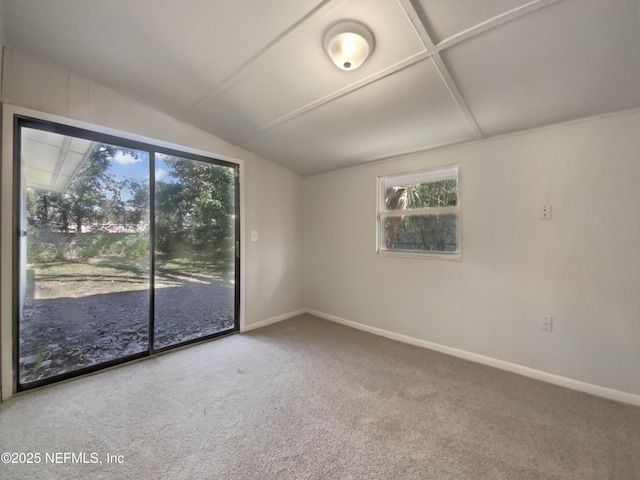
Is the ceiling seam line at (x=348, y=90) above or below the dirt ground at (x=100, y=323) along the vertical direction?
above

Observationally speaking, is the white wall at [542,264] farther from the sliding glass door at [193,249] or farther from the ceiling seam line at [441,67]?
the sliding glass door at [193,249]

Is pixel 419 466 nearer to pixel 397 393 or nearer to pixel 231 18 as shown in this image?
pixel 397 393

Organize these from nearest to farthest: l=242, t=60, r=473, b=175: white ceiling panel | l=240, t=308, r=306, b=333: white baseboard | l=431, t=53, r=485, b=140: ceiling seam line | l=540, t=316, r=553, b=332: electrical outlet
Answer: l=431, t=53, r=485, b=140: ceiling seam line < l=242, t=60, r=473, b=175: white ceiling panel < l=540, t=316, r=553, b=332: electrical outlet < l=240, t=308, r=306, b=333: white baseboard

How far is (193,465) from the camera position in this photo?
1373mm

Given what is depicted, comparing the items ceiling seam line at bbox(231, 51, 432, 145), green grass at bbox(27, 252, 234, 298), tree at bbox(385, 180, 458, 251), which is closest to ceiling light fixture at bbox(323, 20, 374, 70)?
ceiling seam line at bbox(231, 51, 432, 145)

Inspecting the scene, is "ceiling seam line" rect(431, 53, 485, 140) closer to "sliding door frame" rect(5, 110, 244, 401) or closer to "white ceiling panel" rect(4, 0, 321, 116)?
"white ceiling panel" rect(4, 0, 321, 116)

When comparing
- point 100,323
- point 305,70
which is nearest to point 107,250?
point 100,323

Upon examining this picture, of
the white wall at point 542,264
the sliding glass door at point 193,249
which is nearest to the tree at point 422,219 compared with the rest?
the white wall at point 542,264

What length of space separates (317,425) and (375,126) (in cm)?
244

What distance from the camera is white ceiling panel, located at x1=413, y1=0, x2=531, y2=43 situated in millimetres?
1250

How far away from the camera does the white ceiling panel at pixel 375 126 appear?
1906mm

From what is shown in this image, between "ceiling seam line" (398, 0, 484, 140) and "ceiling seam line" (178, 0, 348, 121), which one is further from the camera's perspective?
"ceiling seam line" (178, 0, 348, 121)

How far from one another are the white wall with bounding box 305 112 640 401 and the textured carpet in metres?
0.31

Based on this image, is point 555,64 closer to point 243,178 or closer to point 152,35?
point 152,35
